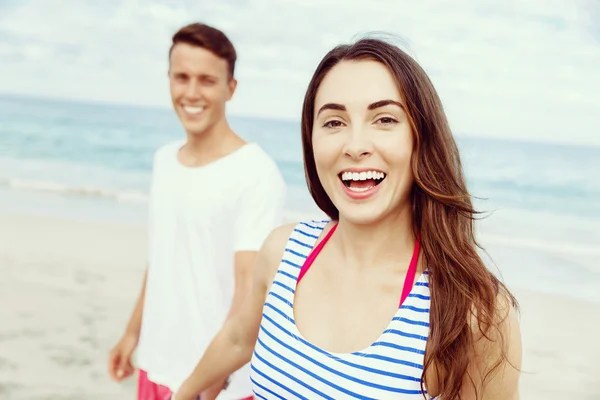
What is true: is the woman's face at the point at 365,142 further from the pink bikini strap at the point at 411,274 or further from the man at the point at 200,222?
the man at the point at 200,222

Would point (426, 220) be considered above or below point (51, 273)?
above

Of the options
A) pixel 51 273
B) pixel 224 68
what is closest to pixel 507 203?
pixel 51 273

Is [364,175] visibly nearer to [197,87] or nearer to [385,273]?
[385,273]

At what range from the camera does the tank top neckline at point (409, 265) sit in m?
1.65

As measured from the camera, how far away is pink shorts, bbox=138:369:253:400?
2.75 metres

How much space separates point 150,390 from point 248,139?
69.1ft

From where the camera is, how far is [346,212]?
Answer: 1.70 metres

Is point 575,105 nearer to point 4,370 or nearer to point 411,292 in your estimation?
point 4,370

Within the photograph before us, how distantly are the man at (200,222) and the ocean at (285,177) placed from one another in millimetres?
3022

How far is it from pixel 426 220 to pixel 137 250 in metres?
8.11

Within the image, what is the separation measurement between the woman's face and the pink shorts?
1404mm

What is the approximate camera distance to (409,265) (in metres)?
1.70

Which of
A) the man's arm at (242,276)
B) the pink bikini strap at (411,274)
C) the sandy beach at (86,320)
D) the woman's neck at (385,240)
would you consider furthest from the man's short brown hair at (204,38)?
the sandy beach at (86,320)

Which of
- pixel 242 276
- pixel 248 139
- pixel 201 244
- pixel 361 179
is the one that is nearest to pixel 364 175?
pixel 361 179
